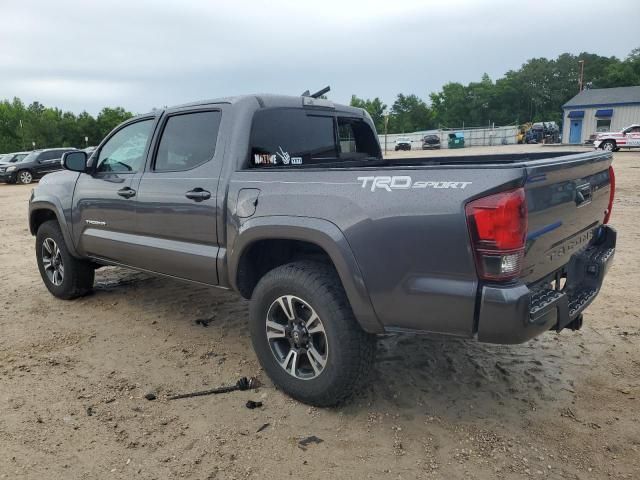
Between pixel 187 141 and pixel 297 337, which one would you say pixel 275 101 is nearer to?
pixel 187 141

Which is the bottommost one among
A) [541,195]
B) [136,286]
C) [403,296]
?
[136,286]

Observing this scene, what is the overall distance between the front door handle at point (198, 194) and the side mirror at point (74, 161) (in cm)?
157

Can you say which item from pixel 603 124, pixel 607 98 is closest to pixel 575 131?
pixel 603 124

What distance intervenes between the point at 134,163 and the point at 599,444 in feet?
12.8

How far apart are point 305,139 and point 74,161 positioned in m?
2.18

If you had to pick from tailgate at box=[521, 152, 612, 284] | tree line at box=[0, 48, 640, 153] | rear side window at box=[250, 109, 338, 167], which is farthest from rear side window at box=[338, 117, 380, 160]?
tree line at box=[0, 48, 640, 153]

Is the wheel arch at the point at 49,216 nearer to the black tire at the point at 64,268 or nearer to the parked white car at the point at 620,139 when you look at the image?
the black tire at the point at 64,268

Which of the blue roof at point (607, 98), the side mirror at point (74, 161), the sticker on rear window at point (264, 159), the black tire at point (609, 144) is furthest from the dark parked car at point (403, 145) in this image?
the sticker on rear window at point (264, 159)

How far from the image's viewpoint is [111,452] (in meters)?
2.79

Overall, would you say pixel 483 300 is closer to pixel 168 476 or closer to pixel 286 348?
pixel 286 348

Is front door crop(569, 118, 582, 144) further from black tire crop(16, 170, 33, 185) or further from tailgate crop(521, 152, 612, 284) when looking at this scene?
tailgate crop(521, 152, 612, 284)

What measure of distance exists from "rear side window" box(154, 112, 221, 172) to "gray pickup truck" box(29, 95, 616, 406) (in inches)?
0.6

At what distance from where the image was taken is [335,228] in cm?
281

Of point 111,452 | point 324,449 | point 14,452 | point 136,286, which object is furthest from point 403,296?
point 136,286
